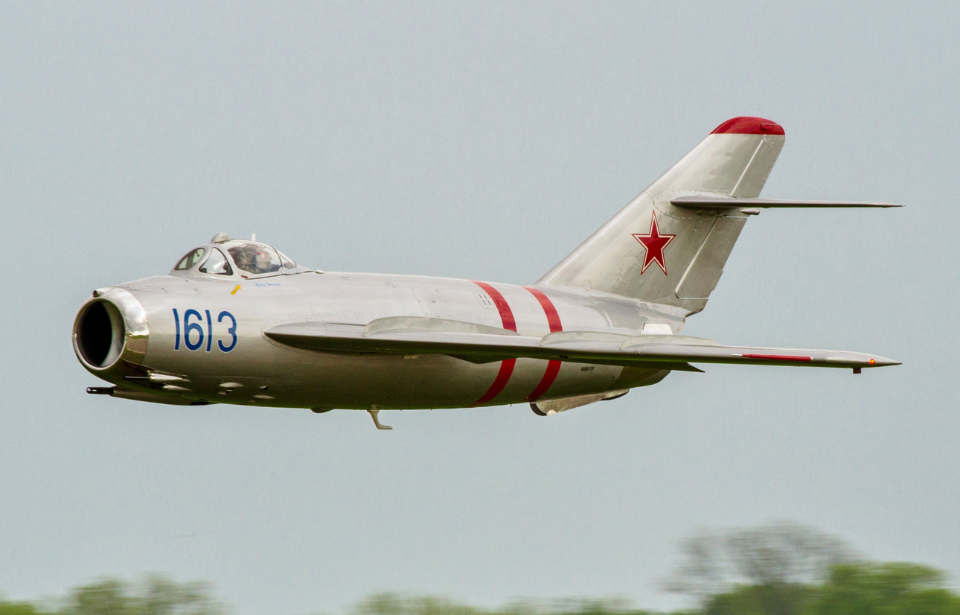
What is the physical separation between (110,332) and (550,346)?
543 centimetres

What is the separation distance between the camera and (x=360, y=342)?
1423 centimetres

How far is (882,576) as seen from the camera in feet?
138

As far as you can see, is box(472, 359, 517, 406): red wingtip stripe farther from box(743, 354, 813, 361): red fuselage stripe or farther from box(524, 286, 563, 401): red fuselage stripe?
box(743, 354, 813, 361): red fuselage stripe

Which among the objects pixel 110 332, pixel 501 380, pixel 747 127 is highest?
pixel 747 127

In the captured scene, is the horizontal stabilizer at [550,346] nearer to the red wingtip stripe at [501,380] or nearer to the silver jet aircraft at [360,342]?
the silver jet aircraft at [360,342]

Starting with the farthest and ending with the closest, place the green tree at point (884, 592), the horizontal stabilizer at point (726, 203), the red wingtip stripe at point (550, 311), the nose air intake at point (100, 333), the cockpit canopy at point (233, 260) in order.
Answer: the green tree at point (884, 592), the horizontal stabilizer at point (726, 203), the red wingtip stripe at point (550, 311), the cockpit canopy at point (233, 260), the nose air intake at point (100, 333)

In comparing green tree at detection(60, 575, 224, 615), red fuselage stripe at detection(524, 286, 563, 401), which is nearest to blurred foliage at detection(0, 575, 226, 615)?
green tree at detection(60, 575, 224, 615)

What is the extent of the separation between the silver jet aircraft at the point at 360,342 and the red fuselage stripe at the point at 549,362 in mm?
22

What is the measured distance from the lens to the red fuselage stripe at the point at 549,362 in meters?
17.0

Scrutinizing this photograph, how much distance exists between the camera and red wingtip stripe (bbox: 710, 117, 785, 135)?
790 inches

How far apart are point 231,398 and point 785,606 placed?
2871cm

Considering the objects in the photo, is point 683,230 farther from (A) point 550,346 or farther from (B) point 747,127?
(A) point 550,346

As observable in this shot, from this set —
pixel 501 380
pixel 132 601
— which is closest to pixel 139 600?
pixel 132 601

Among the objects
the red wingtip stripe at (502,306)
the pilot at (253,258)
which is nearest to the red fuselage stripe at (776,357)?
the red wingtip stripe at (502,306)
